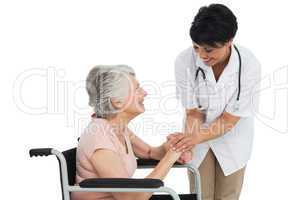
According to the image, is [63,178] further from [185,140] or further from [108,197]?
[185,140]

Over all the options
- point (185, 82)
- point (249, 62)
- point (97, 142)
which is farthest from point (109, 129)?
point (249, 62)

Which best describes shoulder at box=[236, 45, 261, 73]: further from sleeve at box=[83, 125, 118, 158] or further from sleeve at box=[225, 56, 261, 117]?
sleeve at box=[83, 125, 118, 158]

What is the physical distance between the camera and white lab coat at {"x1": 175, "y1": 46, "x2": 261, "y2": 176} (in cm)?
248

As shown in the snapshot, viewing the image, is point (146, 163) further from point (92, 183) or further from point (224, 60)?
point (224, 60)

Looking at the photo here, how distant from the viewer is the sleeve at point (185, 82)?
2539 mm

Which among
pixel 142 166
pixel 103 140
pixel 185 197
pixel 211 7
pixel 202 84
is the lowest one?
pixel 185 197

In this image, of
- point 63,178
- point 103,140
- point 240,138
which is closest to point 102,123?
point 103,140

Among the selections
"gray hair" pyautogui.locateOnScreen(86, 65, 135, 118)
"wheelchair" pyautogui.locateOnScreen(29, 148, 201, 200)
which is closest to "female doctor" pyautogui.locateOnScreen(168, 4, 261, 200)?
"wheelchair" pyautogui.locateOnScreen(29, 148, 201, 200)

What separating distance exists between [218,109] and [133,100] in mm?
564

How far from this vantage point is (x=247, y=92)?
2488mm

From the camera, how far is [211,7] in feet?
7.48

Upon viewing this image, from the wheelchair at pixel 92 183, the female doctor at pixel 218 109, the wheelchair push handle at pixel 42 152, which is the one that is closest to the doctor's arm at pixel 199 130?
the female doctor at pixel 218 109

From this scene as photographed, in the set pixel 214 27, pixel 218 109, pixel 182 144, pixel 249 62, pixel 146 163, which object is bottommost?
pixel 146 163

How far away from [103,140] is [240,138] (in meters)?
0.87
